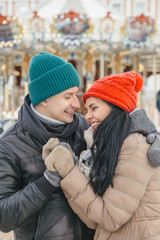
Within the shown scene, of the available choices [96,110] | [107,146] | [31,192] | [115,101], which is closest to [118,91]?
[115,101]

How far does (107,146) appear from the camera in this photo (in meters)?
1.71

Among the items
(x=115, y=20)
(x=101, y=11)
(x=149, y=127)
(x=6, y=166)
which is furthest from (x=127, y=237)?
(x=101, y=11)

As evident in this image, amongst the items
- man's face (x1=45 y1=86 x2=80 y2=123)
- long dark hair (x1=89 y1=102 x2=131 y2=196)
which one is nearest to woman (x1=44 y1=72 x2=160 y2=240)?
long dark hair (x1=89 y1=102 x2=131 y2=196)

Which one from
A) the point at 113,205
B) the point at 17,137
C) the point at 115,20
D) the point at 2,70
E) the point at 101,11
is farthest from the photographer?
the point at 2,70

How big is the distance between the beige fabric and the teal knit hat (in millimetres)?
515

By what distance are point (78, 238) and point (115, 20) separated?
380 inches

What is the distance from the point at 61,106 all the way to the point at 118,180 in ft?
1.90

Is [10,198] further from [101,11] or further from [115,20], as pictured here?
[101,11]

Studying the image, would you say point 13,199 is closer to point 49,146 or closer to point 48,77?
point 49,146

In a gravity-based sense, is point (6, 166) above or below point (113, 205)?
above

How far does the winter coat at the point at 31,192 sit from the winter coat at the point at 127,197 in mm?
151

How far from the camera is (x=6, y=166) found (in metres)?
1.72

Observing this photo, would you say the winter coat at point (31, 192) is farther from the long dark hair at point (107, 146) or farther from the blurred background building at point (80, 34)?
the blurred background building at point (80, 34)

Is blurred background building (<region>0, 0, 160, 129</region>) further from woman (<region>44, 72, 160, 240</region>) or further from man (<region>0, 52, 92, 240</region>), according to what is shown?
woman (<region>44, 72, 160, 240</region>)
